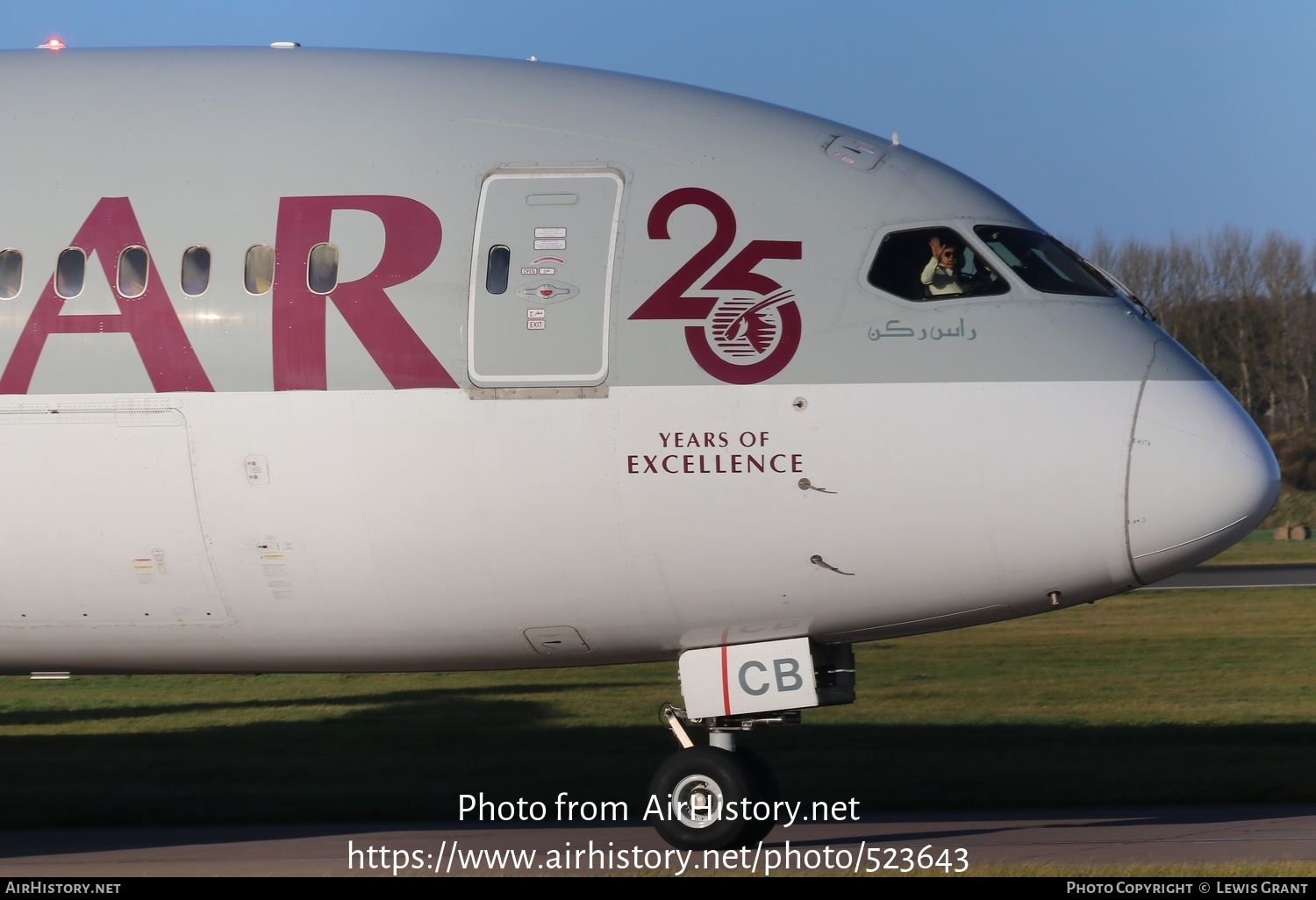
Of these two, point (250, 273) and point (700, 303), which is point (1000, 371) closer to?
point (700, 303)

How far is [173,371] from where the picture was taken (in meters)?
9.24

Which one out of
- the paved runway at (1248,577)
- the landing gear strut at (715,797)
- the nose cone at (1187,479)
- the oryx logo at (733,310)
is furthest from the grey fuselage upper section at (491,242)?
the paved runway at (1248,577)

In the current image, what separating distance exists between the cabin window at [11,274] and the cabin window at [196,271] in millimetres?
1063

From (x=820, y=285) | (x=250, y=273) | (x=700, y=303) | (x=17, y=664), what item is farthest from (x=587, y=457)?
(x=17, y=664)

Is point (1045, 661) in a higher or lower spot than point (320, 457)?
higher

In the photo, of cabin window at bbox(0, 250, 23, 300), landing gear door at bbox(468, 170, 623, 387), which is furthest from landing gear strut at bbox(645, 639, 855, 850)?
cabin window at bbox(0, 250, 23, 300)

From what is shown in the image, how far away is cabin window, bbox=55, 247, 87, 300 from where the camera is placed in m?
9.40

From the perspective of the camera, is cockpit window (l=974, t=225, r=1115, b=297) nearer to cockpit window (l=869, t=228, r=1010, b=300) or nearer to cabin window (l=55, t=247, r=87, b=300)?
cockpit window (l=869, t=228, r=1010, b=300)

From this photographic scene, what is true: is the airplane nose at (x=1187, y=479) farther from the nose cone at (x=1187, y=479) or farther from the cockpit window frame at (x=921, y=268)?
the cockpit window frame at (x=921, y=268)

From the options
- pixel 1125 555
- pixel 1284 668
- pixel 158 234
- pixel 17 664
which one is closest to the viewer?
pixel 1125 555

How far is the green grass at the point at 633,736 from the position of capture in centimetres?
1498

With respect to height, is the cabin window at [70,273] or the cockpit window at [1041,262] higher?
the cabin window at [70,273]

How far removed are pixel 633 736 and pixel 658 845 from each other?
653cm

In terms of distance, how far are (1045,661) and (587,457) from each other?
17336 mm
